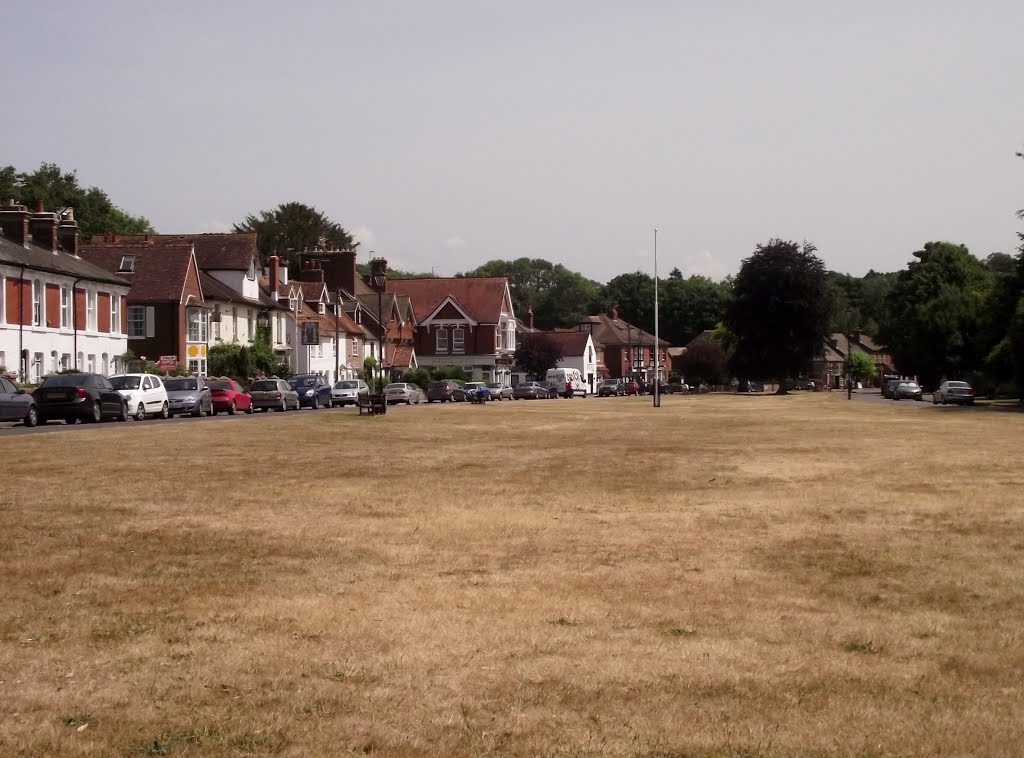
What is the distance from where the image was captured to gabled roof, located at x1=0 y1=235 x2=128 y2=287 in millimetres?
58844

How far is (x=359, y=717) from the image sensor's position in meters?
7.24

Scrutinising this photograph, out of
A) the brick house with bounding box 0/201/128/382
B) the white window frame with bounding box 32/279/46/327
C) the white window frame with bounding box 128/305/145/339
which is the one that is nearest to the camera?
the brick house with bounding box 0/201/128/382

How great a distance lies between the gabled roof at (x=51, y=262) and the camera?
58844 millimetres

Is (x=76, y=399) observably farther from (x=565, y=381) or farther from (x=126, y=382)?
(x=565, y=381)

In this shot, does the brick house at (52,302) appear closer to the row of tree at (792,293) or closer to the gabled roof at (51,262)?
the gabled roof at (51,262)

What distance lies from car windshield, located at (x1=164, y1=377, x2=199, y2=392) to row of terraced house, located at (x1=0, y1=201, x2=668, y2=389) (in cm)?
1003

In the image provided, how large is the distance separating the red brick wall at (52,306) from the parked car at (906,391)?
60.3m

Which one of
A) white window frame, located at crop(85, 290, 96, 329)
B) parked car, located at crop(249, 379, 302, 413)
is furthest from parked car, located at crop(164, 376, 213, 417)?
white window frame, located at crop(85, 290, 96, 329)

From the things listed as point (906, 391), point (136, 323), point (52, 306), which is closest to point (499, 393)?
point (906, 391)

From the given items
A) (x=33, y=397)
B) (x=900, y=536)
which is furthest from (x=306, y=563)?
(x=33, y=397)

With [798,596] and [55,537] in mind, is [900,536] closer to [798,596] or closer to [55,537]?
[798,596]

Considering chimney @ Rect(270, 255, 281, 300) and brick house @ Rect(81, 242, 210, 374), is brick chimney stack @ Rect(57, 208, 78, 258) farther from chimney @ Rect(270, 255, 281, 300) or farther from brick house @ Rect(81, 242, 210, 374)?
chimney @ Rect(270, 255, 281, 300)

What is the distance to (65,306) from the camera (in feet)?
212

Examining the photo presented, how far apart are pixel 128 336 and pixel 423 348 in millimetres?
60843
